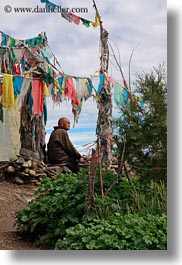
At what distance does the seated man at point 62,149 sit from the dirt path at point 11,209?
0.52 meters

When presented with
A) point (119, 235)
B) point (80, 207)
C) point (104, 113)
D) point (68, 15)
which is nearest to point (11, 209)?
point (80, 207)

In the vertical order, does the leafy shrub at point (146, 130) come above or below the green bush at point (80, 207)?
above

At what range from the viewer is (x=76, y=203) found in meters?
4.69

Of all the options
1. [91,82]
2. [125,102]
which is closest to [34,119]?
[91,82]

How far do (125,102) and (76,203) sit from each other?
879mm

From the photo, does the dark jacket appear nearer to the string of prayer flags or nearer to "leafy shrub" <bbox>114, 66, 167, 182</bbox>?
"leafy shrub" <bbox>114, 66, 167, 182</bbox>

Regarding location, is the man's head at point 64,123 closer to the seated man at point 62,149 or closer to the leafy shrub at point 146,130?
the seated man at point 62,149

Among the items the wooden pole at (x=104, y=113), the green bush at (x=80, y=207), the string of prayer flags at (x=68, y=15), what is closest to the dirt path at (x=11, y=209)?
the green bush at (x=80, y=207)

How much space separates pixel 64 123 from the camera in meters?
4.75

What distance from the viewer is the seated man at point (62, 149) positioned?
4812mm

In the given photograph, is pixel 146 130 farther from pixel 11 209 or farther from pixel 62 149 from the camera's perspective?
pixel 11 209

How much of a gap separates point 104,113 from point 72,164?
48.5 inches

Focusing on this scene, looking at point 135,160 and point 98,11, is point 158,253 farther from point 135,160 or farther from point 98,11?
point 98,11

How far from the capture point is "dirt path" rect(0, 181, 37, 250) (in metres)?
4.62
